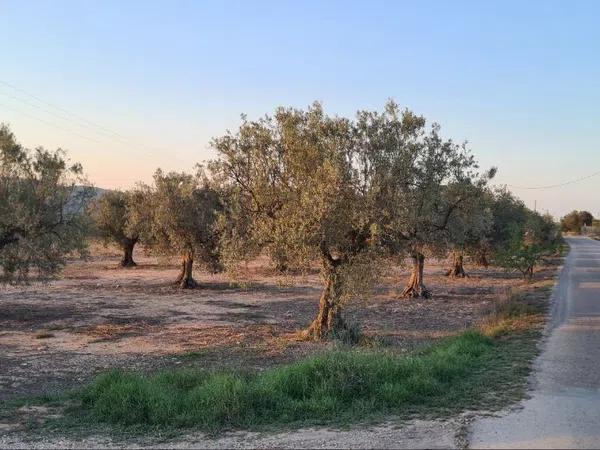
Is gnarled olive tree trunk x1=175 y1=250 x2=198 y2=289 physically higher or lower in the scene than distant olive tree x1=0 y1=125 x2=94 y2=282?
lower

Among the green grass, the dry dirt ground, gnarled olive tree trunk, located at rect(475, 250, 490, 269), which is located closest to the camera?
the green grass

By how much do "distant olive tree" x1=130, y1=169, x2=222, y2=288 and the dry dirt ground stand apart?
2149 mm

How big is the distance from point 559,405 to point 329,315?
9.18 metres

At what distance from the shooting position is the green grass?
7.91m

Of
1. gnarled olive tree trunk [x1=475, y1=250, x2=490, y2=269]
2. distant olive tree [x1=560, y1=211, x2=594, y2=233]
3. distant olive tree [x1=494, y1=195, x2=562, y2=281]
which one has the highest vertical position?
distant olive tree [x1=560, y1=211, x2=594, y2=233]

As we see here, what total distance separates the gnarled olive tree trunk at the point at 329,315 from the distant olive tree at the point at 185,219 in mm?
15249

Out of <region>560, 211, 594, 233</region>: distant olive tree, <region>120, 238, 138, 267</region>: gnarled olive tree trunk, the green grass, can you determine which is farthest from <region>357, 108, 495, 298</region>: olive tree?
<region>560, 211, 594, 233</region>: distant olive tree

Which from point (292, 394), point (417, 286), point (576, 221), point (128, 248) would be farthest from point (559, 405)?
point (576, 221)

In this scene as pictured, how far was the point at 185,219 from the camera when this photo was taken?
31938 mm

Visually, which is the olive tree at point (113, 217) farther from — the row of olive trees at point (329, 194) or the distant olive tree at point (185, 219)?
the row of olive trees at point (329, 194)

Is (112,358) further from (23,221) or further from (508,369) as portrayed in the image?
(508,369)

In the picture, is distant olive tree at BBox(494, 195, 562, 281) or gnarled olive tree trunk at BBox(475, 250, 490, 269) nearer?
distant olive tree at BBox(494, 195, 562, 281)

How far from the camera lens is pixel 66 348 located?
15.8 meters

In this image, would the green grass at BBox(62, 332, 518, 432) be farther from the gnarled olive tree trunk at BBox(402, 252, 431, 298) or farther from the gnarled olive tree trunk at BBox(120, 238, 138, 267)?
the gnarled olive tree trunk at BBox(120, 238, 138, 267)
